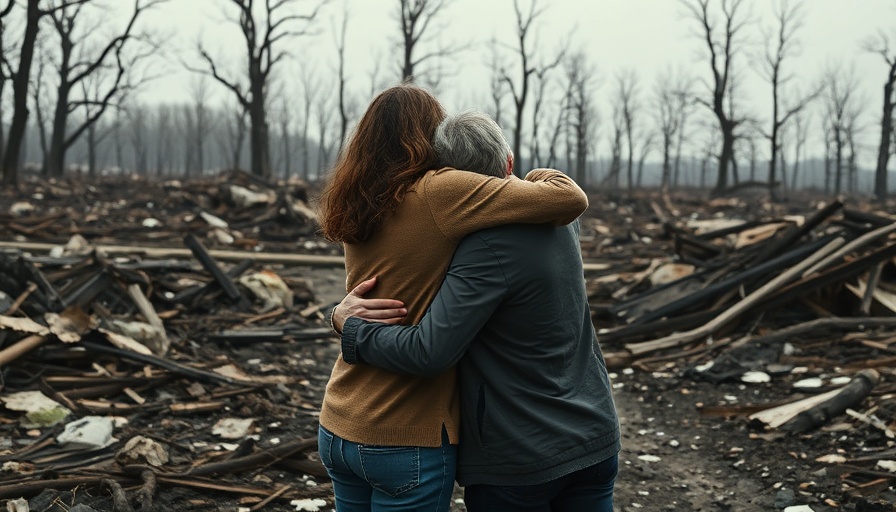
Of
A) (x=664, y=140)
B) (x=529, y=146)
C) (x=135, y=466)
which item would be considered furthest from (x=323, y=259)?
(x=664, y=140)

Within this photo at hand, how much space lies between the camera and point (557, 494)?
1.97m

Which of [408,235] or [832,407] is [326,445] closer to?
[408,235]

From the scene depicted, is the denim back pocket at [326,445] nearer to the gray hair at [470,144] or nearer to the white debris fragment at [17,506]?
the gray hair at [470,144]

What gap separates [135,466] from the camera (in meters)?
4.20

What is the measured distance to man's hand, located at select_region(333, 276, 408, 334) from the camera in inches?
74.9

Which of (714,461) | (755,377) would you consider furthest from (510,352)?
(755,377)

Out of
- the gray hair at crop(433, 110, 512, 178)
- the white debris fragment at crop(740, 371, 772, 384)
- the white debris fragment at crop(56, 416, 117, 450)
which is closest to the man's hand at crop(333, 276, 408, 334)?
the gray hair at crop(433, 110, 512, 178)

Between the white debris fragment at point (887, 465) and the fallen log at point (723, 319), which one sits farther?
the fallen log at point (723, 319)

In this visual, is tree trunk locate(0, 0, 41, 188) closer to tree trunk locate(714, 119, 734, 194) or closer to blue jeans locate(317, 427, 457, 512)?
blue jeans locate(317, 427, 457, 512)

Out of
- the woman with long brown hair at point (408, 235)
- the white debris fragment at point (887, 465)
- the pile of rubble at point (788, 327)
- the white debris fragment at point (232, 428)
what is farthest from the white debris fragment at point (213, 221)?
the woman with long brown hair at point (408, 235)

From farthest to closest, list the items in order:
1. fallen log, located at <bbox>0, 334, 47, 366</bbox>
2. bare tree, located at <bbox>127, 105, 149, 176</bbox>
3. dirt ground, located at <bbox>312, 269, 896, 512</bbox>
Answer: bare tree, located at <bbox>127, 105, 149, 176</bbox> < fallen log, located at <bbox>0, 334, 47, 366</bbox> < dirt ground, located at <bbox>312, 269, 896, 512</bbox>

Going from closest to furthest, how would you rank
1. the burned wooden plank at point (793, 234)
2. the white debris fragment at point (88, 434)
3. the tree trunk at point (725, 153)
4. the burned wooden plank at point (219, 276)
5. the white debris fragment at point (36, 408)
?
1. the white debris fragment at point (88, 434)
2. the white debris fragment at point (36, 408)
3. the burned wooden plank at point (793, 234)
4. the burned wooden plank at point (219, 276)
5. the tree trunk at point (725, 153)

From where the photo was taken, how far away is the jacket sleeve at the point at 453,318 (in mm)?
1787

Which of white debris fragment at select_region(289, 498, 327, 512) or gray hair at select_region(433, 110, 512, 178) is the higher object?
gray hair at select_region(433, 110, 512, 178)
